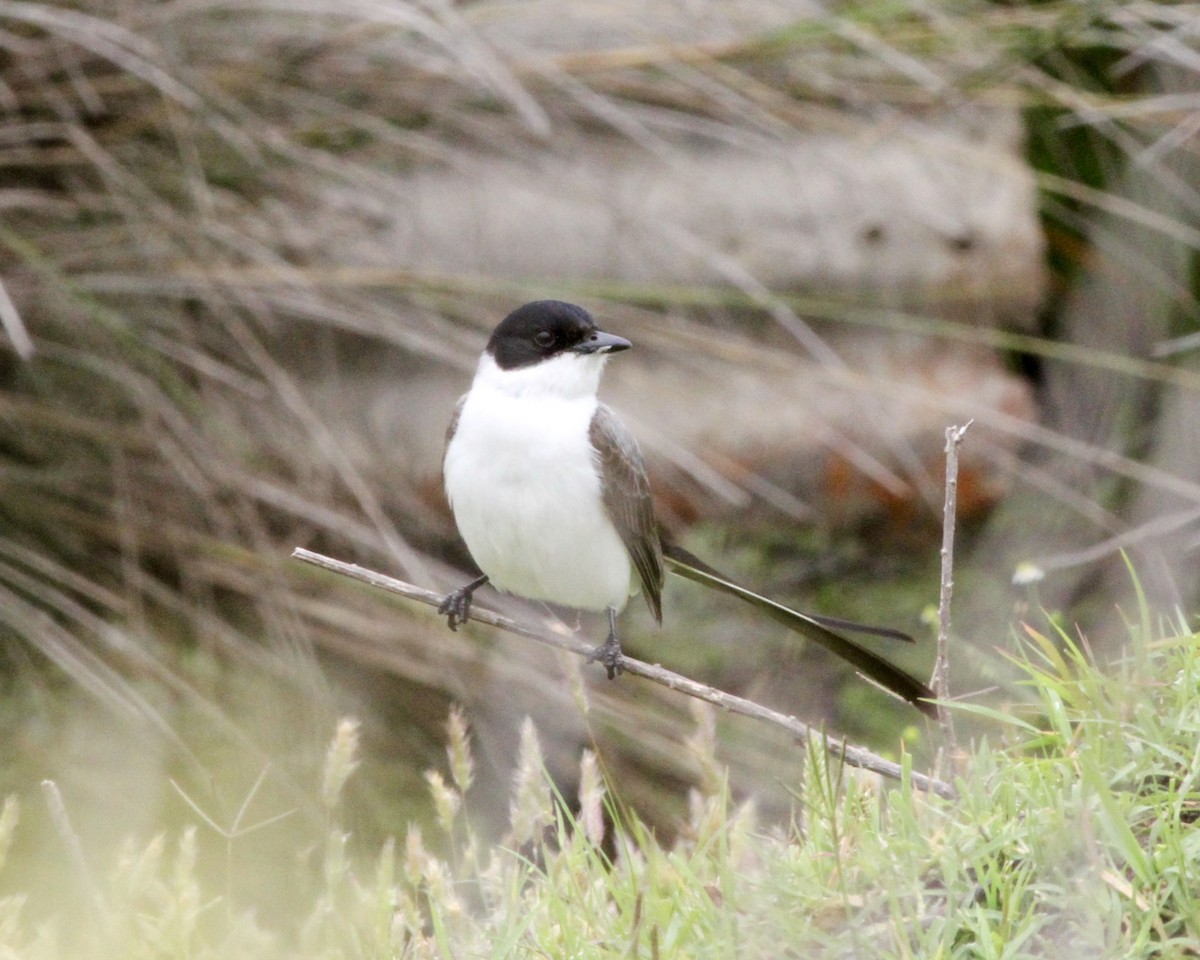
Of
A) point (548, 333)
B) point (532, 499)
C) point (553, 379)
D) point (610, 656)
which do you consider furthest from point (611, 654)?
point (548, 333)

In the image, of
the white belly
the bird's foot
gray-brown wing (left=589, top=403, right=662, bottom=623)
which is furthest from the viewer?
gray-brown wing (left=589, top=403, right=662, bottom=623)

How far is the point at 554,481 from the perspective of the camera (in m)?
3.33

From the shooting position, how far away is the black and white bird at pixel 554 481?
3.31 m

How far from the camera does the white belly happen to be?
3.30 metres

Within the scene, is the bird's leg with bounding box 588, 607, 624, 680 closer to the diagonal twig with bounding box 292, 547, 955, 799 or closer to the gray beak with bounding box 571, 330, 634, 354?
the diagonal twig with bounding box 292, 547, 955, 799

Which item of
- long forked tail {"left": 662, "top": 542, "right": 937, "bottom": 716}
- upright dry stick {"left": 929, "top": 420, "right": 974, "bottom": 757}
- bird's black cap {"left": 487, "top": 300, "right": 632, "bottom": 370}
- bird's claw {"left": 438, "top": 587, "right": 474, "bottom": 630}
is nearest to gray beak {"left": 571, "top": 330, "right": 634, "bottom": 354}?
bird's black cap {"left": 487, "top": 300, "right": 632, "bottom": 370}

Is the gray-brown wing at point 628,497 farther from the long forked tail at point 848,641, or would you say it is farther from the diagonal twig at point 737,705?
the diagonal twig at point 737,705

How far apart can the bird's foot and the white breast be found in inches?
6.4

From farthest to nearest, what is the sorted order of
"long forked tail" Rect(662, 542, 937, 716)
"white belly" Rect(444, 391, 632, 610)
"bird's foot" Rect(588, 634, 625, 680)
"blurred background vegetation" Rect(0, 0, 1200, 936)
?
"blurred background vegetation" Rect(0, 0, 1200, 936), "white belly" Rect(444, 391, 632, 610), "bird's foot" Rect(588, 634, 625, 680), "long forked tail" Rect(662, 542, 937, 716)

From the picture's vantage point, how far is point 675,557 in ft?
11.9

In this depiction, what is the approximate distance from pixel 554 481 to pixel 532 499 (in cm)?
7

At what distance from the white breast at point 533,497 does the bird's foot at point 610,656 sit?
162mm

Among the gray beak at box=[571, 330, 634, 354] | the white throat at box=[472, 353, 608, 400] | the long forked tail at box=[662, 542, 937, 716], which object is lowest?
the long forked tail at box=[662, 542, 937, 716]

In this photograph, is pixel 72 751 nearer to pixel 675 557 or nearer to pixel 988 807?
pixel 675 557
